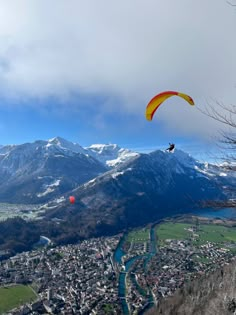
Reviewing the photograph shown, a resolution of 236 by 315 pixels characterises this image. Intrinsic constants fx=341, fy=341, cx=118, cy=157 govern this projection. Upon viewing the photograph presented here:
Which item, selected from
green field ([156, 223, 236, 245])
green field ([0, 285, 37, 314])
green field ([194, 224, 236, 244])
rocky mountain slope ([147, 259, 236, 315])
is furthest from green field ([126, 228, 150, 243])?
rocky mountain slope ([147, 259, 236, 315])

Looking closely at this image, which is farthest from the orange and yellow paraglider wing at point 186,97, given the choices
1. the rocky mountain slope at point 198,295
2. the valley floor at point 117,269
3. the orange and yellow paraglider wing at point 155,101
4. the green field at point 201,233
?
the green field at point 201,233

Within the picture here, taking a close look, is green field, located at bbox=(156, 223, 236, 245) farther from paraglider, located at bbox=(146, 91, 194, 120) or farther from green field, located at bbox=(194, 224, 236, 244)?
paraglider, located at bbox=(146, 91, 194, 120)

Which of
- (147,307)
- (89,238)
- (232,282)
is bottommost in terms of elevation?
(147,307)

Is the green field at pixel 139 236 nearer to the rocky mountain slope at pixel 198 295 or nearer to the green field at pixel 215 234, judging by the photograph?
the green field at pixel 215 234

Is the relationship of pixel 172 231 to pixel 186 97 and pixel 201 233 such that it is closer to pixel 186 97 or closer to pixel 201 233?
pixel 201 233

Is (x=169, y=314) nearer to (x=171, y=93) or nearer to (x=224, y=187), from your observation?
(x=171, y=93)

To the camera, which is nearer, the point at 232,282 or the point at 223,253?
the point at 232,282

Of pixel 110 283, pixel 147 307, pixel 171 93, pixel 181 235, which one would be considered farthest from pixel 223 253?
pixel 171 93
